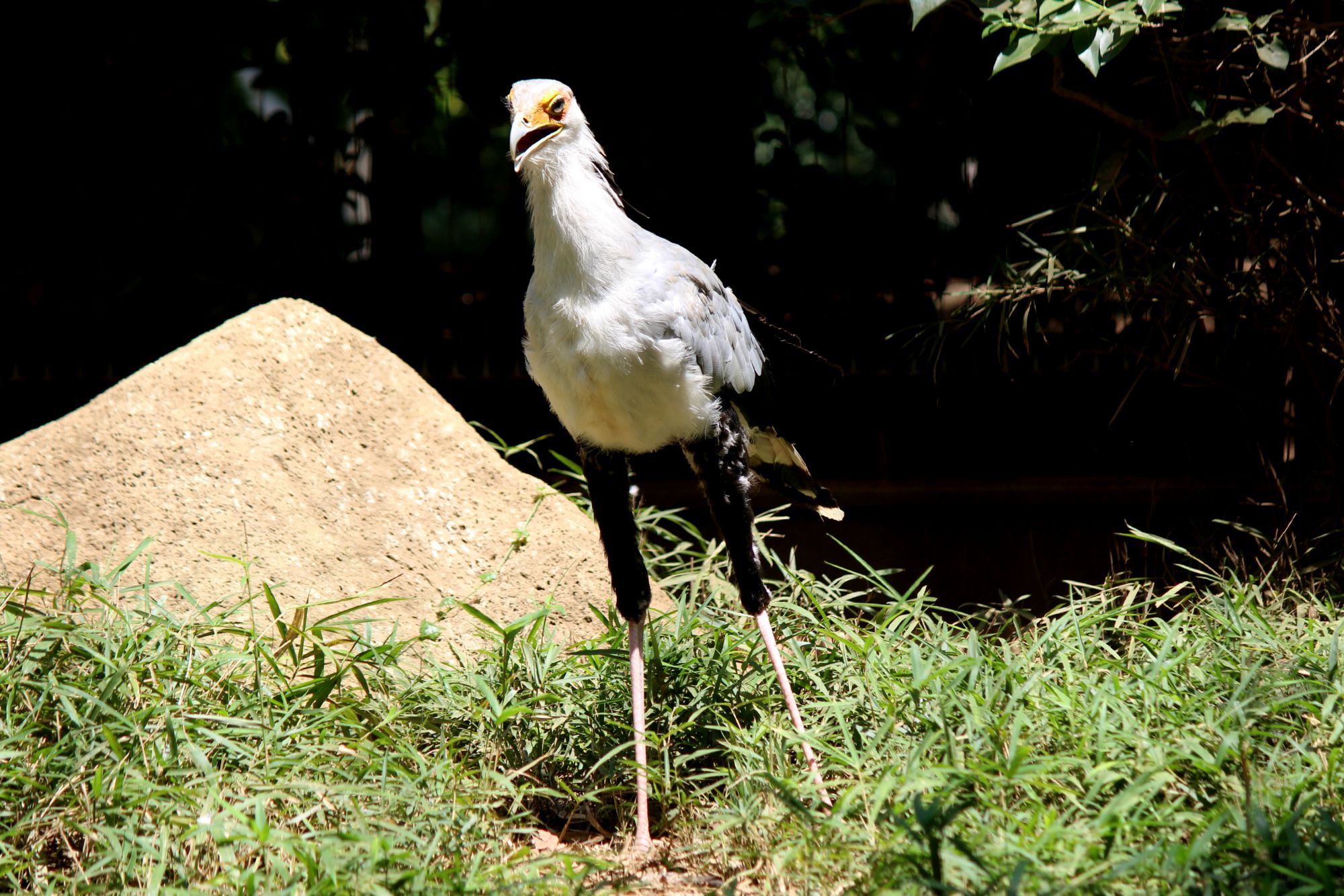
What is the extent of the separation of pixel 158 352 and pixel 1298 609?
4.22 m

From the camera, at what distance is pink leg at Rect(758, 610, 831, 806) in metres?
2.55

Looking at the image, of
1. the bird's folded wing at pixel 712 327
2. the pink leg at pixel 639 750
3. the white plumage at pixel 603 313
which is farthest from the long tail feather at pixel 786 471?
the pink leg at pixel 639 750

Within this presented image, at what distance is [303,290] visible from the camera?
4641 mm

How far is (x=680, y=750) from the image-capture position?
2.92m

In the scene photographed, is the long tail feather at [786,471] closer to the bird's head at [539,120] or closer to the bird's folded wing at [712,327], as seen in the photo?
the bird's folded wing at [712,327]

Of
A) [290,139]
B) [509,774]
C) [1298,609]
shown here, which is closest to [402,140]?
[290,139]

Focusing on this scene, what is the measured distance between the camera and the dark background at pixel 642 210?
4.52 metres

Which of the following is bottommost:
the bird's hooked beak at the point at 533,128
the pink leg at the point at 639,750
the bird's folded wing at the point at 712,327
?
the pink leg at the point at 639,750

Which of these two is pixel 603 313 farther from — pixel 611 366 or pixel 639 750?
pixel 639 750

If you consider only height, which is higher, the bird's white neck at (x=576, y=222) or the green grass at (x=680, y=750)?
the bird's white neck at (x=576, y=222)

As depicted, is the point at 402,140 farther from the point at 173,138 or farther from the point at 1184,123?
the point at 1184,123

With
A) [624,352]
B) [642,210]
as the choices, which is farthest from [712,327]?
[642,210]

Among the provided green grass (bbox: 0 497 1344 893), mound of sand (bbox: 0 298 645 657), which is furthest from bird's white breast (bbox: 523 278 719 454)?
mound of sand (bbox: 0 298 645 657)

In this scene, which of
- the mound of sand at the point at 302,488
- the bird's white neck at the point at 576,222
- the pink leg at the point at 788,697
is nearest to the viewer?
the pink leg at the point at 788,697
